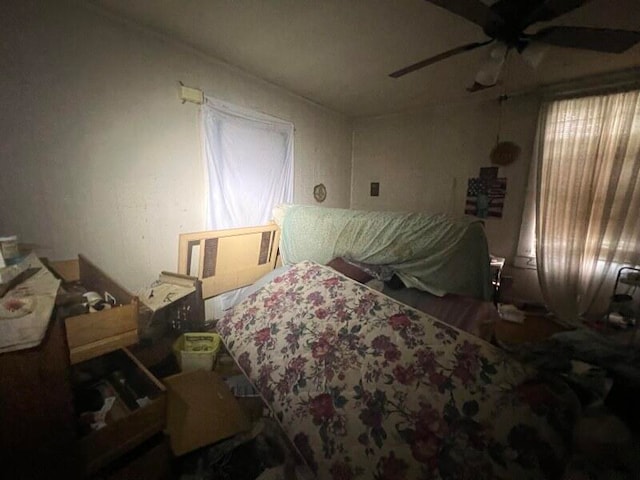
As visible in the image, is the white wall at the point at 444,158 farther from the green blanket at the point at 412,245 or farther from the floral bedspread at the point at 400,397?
the floral bedspread at the point at 400,397

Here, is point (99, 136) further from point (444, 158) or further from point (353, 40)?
point (444, 158)

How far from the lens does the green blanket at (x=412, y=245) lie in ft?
4.70

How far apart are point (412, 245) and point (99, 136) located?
2050mm

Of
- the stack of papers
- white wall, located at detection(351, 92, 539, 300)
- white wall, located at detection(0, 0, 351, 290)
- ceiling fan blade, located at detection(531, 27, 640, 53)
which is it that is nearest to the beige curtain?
white wall, located at detection(351, 92, 539, 300)

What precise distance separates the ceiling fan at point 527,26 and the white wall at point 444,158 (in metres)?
1.70

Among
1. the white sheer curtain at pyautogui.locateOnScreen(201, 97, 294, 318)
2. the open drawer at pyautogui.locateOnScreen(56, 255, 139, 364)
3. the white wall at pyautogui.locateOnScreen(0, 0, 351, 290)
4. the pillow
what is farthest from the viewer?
the white sheer curtain at pyautogui.locateOnScreen(201, 97, 294, 318)

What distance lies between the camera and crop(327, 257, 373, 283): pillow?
5.69ft

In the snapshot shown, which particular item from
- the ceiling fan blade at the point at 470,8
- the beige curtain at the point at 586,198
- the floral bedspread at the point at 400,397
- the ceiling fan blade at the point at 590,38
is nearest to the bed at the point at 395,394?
the floral bedspread at the point at 400,397

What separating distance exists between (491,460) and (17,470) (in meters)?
1.22

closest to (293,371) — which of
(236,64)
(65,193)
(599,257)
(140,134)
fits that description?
(65,193)

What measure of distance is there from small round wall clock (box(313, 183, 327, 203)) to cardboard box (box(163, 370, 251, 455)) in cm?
249

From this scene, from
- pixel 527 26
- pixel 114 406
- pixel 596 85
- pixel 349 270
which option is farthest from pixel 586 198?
pixel 114 406

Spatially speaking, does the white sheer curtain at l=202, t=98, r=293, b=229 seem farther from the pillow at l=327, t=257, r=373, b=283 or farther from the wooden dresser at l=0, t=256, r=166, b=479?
the wooden dresser at l=0, t=256, r=166, b=479

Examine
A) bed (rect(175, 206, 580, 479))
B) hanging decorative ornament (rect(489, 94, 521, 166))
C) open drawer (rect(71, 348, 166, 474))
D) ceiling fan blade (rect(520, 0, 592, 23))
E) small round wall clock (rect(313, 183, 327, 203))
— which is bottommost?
open drawer (rect(71, 348, 166, 474))
